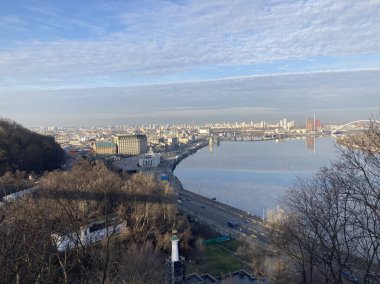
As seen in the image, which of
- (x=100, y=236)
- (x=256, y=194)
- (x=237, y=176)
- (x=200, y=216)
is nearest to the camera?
(x=100, y=236)

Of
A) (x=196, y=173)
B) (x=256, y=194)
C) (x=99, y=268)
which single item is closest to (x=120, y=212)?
(x=99, y=268)

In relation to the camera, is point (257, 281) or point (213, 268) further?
point (213, 268)

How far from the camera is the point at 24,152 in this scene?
1047 centimetres

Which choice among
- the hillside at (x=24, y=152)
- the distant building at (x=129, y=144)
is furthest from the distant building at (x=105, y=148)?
the hillside at (x=24, y=152)

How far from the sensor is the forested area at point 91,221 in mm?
2393

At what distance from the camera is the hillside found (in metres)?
9.88

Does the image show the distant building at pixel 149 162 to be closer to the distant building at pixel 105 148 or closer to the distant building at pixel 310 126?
the distant building at pixel 105 148

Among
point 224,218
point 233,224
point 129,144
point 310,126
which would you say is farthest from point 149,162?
point 310,126

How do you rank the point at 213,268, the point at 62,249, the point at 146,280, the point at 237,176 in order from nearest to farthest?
the point at 146,280, the point at 62,249, the point at 213,268, the point at 237,176

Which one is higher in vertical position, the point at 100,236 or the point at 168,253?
the point at 100,236

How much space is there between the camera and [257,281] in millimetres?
4074

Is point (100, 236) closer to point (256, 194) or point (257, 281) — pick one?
point (257, 281)

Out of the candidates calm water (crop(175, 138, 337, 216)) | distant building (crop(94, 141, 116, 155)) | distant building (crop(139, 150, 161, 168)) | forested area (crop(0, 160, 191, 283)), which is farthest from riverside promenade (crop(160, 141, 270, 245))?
distant building (crop(94, 141, 116, 155))

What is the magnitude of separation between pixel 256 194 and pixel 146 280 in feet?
24.1
